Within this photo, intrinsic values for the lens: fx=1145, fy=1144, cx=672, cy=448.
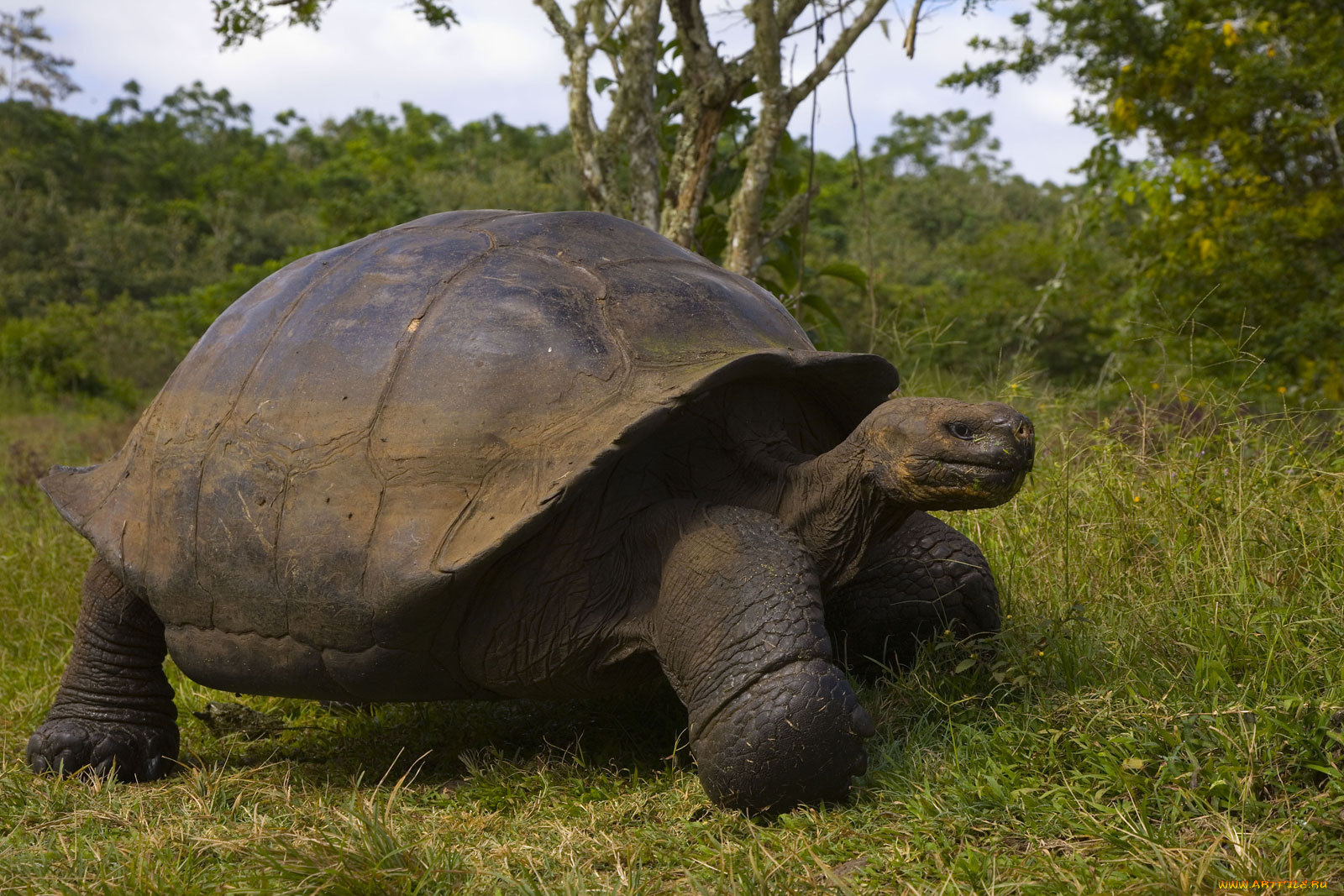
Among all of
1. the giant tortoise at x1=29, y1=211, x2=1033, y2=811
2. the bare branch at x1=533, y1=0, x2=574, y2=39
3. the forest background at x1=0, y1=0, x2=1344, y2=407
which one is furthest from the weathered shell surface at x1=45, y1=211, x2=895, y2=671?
the bare branch at x1=533, y1=0, x2=574, y2=39

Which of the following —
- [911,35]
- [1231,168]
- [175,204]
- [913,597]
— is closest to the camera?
[913,597]

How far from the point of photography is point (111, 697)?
346cm

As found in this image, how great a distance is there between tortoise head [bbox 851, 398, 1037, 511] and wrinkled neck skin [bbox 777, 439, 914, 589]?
78 mm

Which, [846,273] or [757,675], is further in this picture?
[846,273]

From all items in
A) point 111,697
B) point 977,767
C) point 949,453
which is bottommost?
point 111,697

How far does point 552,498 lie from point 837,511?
2.36 ft

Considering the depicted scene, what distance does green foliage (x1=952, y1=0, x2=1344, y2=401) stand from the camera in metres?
6.71

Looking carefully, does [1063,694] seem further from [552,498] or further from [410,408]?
[410,408]

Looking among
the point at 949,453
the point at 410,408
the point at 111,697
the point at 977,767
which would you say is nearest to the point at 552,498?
the point at 410,408

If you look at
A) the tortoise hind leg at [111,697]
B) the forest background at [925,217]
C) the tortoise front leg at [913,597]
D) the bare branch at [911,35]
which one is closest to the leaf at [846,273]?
the forest background at [925,217]

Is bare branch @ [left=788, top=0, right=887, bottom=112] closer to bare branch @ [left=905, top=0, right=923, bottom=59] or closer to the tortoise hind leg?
Answer: bare branch @ [left=905, top=0, right=923, bottom=59]

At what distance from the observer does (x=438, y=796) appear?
9.78ft

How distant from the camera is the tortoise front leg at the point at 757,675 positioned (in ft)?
8.11

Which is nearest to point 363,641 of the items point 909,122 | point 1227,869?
point 1227,869
